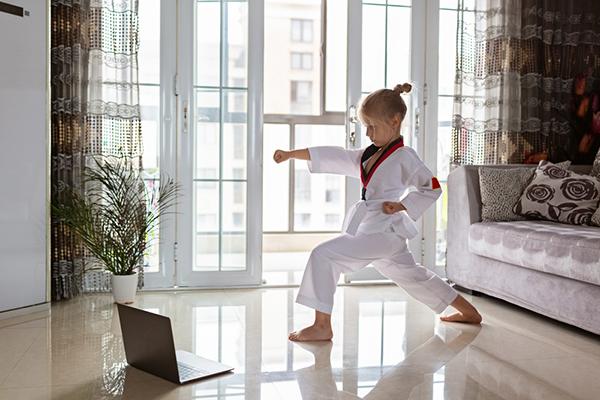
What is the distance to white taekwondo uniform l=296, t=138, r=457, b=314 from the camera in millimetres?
2742

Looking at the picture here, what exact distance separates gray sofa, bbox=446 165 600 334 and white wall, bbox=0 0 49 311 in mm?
2293

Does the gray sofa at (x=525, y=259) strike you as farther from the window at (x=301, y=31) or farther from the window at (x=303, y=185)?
the window at (x=301, y=31)

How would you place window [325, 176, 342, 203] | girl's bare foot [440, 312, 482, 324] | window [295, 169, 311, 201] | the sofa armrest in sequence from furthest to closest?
window [325, 176, 342, 203], window [295, 169, 311, 201], the sofa armrest, girl's bare foot [440, 312, 482, 324]

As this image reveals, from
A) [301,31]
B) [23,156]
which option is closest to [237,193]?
[23,156]

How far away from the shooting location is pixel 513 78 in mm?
4211

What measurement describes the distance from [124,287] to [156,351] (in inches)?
53.5

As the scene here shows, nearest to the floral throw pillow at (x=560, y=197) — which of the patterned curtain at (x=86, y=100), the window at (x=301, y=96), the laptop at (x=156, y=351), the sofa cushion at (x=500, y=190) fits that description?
the sofa cushion at (x=500, y=190)

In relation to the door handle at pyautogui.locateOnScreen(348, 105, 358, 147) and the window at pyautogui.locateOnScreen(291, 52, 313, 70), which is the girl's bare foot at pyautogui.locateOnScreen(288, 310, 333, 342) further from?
the window at pyautogui.locateOnScreen(291, 52, 313, 70)

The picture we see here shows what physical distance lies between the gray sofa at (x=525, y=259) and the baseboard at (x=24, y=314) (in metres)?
2.29

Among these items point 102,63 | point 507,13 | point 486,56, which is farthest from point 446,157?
point 102,63

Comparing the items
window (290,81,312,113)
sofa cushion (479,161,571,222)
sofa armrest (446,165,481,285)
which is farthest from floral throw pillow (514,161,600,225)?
window (290,81,312,113)

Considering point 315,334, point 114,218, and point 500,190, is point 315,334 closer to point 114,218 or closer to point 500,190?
point 114,218

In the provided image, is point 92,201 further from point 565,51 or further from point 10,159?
point 565,51

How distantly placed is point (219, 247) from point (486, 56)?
82.0 inches
